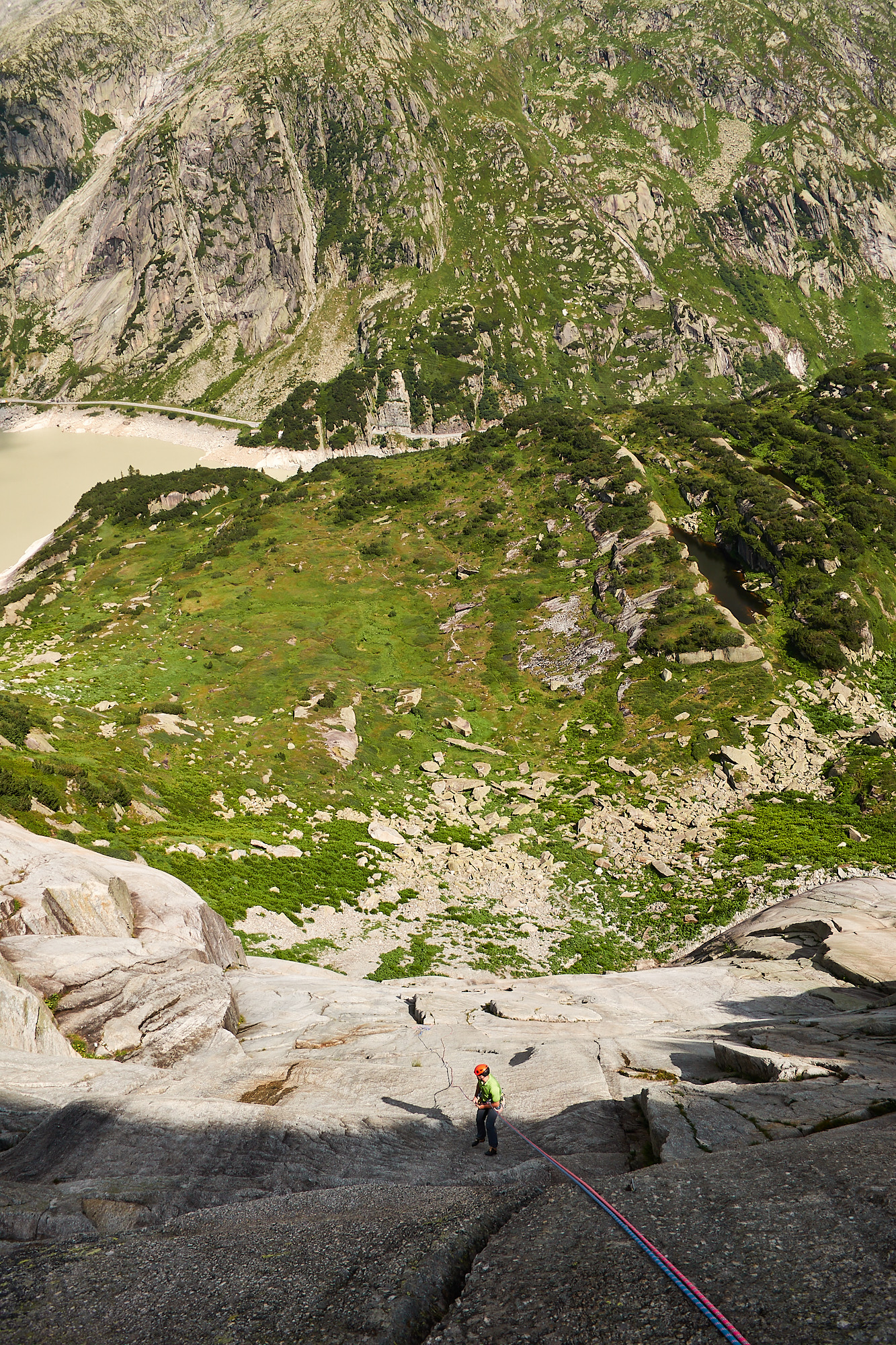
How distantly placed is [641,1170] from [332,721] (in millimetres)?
43292

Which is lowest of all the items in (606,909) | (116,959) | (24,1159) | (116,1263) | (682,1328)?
(606,909)

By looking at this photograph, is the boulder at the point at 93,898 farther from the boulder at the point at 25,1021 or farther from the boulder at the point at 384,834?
the boulder at the point at 384,834

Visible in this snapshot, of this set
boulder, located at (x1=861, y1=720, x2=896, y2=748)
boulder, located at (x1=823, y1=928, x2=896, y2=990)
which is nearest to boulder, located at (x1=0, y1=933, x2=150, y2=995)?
boulder, located at (x1=823, y1=928, x2=896, y2=990)

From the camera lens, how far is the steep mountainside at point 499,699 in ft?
117

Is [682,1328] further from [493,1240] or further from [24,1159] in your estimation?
[24,1159]

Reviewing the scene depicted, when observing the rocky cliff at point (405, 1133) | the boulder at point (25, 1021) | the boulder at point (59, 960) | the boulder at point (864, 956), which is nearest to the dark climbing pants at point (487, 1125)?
the rocky cliff at point (405, 1133)

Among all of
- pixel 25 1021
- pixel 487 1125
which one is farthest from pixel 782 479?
pixel 25 1021

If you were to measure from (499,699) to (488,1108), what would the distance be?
4452 centimetres

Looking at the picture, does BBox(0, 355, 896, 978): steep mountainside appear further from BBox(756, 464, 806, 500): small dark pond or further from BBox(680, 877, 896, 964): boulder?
BBox(680, 877, 896, 964): boulder

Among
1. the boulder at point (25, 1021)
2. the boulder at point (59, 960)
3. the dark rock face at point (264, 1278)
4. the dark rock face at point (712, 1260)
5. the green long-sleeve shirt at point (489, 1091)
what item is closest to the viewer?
the dark rock face at point (712, 1260)

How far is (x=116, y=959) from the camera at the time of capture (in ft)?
63.2

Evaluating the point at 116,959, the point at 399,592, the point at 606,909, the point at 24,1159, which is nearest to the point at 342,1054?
the point at 116,959

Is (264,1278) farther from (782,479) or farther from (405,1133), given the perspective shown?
(782,479)

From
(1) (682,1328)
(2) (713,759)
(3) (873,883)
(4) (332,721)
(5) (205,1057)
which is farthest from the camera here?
(4) (332,721)
